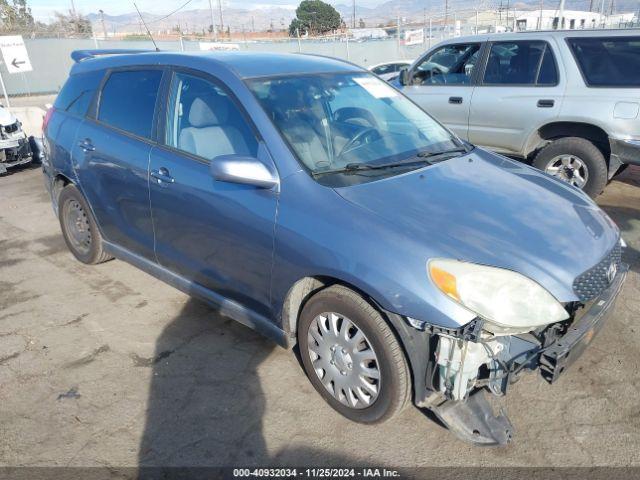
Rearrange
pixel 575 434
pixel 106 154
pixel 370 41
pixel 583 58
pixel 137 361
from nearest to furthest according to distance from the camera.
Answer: pixel 575 434, pixel 137 361, pixel 106 154, pixel 583 58, pixel 370 41

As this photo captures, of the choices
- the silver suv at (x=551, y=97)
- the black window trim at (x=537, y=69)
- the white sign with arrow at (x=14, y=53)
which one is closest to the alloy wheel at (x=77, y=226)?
the silver suv at (x=551, y=97)

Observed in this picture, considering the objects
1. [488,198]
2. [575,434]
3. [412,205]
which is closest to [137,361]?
[412,205]

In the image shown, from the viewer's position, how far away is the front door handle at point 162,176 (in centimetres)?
327

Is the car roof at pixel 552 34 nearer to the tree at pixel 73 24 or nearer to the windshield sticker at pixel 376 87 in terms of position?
the windshield sticker at pixel 376 87

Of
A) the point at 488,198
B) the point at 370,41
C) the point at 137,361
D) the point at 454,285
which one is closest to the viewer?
the point at 454,285

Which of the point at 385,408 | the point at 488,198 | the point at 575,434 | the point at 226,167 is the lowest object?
the point at 575,434

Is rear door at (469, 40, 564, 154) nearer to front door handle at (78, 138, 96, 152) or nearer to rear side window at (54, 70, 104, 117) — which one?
rear side window at (54, 70, 104, 117)

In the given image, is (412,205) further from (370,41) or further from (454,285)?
(370,41)

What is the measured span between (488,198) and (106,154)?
108 inches

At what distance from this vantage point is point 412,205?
8.48 ft

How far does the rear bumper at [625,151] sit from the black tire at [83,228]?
5133 mm

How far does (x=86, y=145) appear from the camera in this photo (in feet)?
13.3

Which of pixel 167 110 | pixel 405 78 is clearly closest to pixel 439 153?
pixel 167 110

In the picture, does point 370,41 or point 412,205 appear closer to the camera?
point 412,205
